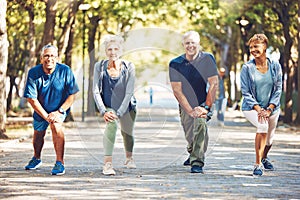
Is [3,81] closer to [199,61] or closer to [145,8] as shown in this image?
[199,61]

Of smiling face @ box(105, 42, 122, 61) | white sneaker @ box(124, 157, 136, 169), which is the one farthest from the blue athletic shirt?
white sneaker @ box(124, 157, 136, 169)

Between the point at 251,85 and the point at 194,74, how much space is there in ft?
2.83

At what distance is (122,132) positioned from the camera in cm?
1327

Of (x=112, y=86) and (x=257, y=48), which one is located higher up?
(x=257, y=48)

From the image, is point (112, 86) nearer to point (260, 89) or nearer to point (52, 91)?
point (52, 91)

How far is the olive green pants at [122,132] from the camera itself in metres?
12.5

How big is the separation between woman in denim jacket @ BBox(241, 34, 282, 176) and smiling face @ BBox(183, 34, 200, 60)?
2.45ft

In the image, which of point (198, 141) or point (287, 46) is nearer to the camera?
point (198, 141)

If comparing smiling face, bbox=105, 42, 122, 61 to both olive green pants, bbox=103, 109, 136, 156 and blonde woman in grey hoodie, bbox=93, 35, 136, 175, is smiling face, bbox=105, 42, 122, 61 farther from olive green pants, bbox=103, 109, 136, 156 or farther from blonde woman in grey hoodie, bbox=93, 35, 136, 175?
olive green pants, bbox=103, 109, 136, 156

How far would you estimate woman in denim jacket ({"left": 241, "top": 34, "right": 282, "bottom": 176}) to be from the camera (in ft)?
41.5

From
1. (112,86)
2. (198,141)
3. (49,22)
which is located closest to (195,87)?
(198,141)

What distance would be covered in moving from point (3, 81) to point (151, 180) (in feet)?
35.7

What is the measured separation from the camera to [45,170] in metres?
13.1

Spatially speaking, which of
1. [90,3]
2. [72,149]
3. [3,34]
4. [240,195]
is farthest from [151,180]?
[90,3]
